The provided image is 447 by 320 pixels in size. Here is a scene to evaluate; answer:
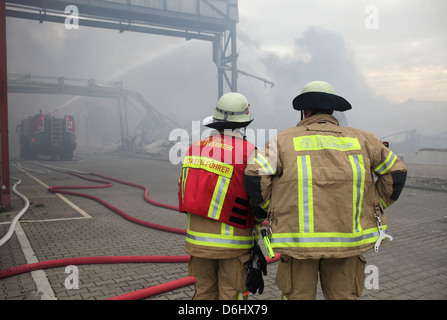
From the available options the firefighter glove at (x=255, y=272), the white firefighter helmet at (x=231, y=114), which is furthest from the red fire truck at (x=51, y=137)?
the firefighter glove at (x=255, y=272)

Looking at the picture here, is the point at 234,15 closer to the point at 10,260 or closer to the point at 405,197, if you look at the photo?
the point at 405,197

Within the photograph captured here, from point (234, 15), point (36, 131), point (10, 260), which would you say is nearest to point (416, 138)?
point (234, 15)

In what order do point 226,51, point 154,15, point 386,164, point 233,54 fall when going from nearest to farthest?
point 386,164 < point 154,15 < point 233,54 < point 226,51

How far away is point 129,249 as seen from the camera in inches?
199

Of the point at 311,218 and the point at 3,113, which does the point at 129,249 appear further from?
the point at 3,113

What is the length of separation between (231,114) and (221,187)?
0.51 meters

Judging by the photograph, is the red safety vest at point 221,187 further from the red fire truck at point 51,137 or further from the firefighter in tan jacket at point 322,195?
the red fire truck at point 51,137

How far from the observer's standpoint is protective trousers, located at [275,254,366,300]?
211cm

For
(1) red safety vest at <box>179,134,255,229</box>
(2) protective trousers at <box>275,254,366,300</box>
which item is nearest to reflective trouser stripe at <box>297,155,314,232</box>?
(2) protective trousers at <box>275,254,366,300</box>

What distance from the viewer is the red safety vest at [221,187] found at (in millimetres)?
2328

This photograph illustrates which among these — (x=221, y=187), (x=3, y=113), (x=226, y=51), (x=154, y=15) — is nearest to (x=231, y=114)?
(x=221, y=187)

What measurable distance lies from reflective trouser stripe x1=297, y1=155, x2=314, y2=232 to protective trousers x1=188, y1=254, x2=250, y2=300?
1.76 ft
